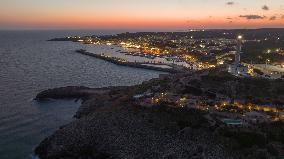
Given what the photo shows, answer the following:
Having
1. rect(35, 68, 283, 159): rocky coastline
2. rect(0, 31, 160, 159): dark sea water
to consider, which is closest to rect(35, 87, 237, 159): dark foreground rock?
rect(35, 68, 283, 159): rocky coastline

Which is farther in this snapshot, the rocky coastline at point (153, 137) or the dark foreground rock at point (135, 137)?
the dark foreground rock at point (135, 137)

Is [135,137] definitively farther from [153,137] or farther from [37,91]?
[37,91]

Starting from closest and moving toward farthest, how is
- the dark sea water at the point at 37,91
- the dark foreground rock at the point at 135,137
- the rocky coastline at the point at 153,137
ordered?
1. the rocky coastline at the point at 153,137
2. the dark foreground rock at the point at 135,137
3. the dark sea water at the point at 37,91


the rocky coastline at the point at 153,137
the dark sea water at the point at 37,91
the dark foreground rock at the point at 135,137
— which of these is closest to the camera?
the rocky coastline at the point at 153,137

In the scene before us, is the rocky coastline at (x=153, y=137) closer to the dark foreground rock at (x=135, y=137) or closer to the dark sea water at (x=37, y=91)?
the dark foreground rock at (x=135, y=137)

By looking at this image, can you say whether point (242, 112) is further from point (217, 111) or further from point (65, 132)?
point (65, 132)

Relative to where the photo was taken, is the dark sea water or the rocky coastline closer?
the rocky coastline

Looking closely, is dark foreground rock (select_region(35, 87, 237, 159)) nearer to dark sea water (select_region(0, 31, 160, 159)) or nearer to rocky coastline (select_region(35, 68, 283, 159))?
rocky coastline (select_region(35, 68, 283, 159))

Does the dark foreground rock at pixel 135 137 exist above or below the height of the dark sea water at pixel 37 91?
above

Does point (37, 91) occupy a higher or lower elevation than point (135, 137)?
lower

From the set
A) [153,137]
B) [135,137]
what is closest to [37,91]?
[135,137]

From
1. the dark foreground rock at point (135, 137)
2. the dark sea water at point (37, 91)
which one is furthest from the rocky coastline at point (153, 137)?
the dark sea water at point (37, 91)
